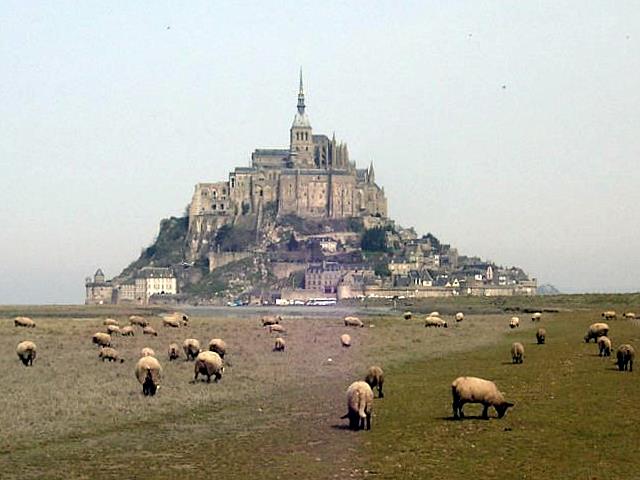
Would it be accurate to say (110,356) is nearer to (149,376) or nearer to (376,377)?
(149,376)

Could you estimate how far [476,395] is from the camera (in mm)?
19641

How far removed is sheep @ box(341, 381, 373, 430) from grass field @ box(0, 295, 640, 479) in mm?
341

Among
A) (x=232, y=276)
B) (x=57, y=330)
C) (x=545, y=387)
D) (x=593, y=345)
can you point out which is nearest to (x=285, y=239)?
(x=232, y=276)

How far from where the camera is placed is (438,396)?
23594 mm

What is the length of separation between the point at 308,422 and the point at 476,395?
11.1 feet

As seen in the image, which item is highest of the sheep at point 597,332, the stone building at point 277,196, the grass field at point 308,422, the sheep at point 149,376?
the stone building at point 277,196

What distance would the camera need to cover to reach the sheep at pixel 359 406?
740 inches

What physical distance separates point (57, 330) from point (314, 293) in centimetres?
12127

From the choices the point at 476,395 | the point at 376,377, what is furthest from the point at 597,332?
the point at 476,395

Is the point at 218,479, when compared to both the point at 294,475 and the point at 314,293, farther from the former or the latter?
the point at 314,293

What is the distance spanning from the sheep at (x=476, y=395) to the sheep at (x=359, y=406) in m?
1.86

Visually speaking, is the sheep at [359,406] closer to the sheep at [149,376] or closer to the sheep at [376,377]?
the sheep at [376,377]

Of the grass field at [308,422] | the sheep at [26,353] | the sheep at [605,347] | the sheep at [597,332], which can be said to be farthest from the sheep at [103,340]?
the sheep at [597,332]

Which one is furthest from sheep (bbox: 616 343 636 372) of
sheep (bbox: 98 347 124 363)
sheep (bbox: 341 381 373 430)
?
sheep (bbox: 98 347 124 363)
